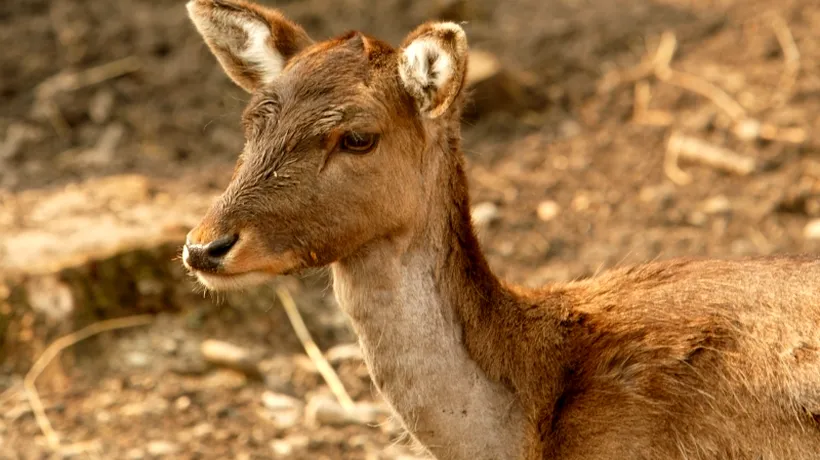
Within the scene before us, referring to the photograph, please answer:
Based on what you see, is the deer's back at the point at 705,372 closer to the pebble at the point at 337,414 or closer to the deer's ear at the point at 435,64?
the deer's ear at the point at 435,64

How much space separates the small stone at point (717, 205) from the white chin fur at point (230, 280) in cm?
539

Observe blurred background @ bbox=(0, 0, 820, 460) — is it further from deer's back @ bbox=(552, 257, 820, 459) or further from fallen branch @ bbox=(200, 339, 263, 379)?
deer's back @ bbox=(552, 257, 820, 459)

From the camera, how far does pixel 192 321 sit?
7957mm

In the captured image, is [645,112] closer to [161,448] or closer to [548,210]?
[548,210]

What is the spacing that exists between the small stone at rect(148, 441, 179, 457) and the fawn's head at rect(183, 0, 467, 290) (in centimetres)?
223

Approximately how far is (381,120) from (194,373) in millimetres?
3153

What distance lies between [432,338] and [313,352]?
2779 mm

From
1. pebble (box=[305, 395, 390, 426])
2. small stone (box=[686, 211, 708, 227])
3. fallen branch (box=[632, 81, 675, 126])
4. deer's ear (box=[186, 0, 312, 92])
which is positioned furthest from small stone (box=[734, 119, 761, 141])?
deer's ear (box=[186, 0, 312, 92])

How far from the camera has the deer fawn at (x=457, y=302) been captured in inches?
195

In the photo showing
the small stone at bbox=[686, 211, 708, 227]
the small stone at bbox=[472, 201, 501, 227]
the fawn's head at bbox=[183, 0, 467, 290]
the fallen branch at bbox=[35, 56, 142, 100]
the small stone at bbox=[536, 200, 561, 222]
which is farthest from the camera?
the fallen branch at bbox=[35, 56, 142, 100]

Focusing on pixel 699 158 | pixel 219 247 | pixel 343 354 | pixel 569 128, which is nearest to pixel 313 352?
pixel 343 354

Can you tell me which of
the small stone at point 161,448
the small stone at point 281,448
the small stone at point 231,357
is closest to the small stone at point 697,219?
the small stone at point 231,357

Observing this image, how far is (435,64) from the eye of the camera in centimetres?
512

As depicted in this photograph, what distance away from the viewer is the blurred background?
7.43 metres
